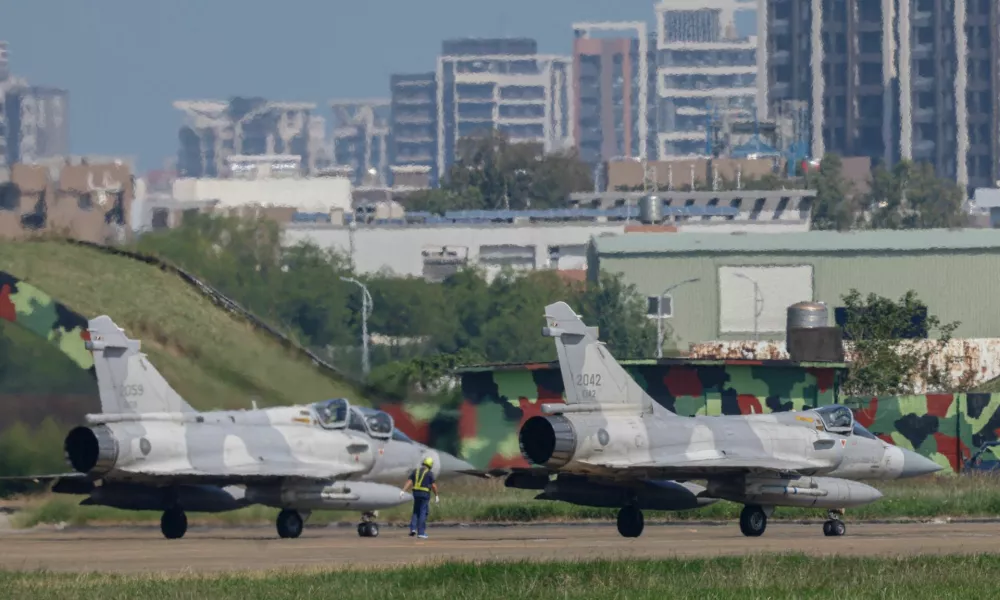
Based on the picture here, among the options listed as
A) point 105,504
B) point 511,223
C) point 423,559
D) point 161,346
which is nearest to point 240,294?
point 161,346

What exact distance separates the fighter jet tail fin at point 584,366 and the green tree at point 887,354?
110ft

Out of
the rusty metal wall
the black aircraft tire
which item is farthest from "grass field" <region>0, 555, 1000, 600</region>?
the rusty metal wall

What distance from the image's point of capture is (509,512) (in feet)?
143

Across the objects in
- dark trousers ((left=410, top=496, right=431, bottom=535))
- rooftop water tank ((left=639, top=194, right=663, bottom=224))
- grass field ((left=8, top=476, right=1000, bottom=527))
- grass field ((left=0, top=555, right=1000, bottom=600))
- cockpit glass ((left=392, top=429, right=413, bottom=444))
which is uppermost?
rooftop water tank ((left=639, top=194, right=663, bottom=224))

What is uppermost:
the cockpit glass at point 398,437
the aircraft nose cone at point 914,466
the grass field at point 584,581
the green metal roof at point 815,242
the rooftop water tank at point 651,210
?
the rooftop water tank at point 651,210

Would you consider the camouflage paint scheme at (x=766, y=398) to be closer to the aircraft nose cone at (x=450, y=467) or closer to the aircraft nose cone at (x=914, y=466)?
the aircraft nose cone at (x=450, y=467)

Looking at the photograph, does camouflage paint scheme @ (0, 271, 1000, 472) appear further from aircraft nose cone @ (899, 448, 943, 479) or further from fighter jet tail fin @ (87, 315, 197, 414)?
fighter jet tail fin @ (87, 315, 197, 414)

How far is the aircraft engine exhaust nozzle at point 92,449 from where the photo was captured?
118 ft

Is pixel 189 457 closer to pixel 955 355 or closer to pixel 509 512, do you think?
pixel 509 512

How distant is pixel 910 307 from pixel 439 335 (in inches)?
947

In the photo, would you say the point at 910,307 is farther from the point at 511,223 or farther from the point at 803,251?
the point at 511,223

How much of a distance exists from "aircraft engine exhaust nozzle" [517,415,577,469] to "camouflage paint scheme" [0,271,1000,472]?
40.5ft

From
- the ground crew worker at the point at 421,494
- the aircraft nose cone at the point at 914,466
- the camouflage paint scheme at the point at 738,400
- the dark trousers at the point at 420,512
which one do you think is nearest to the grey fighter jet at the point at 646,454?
the ground crew worker at the point at 421,494

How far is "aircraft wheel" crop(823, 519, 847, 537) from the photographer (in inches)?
1473
